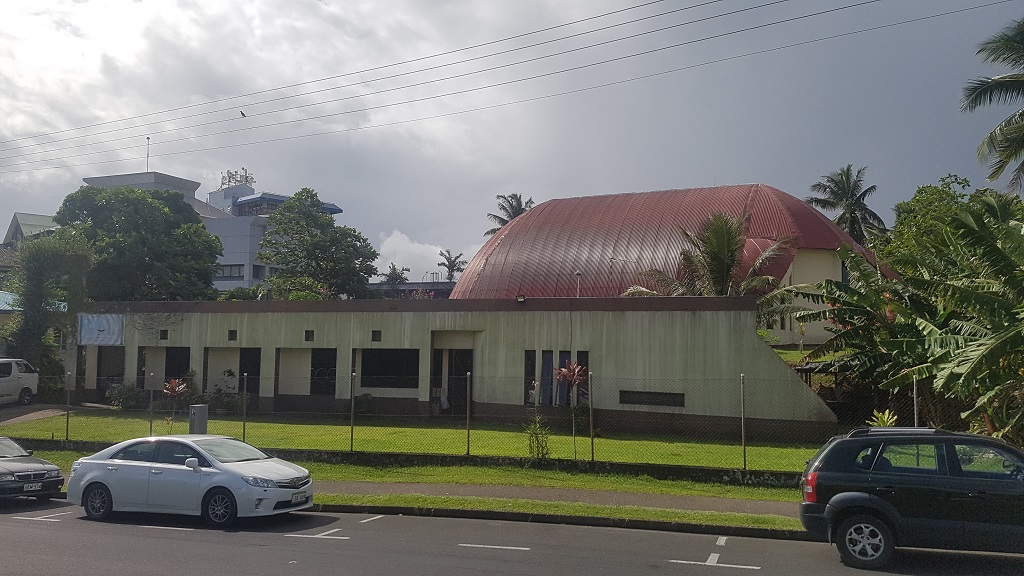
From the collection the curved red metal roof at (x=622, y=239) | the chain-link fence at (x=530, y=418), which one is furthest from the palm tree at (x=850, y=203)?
the chain-link fence at (x=530, y=418)

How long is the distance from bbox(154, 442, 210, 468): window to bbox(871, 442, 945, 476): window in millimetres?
9922

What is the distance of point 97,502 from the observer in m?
13.0

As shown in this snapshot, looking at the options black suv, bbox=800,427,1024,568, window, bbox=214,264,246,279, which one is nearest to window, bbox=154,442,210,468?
black suv, bbox=800,427,1024,568

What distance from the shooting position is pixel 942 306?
1767cm

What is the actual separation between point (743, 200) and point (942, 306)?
2405cm

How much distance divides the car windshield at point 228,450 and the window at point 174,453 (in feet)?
0.60

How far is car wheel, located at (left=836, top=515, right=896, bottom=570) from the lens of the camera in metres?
9.35

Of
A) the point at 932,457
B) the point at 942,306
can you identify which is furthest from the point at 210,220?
the point at 932,457

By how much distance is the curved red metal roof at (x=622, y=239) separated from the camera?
38688mm

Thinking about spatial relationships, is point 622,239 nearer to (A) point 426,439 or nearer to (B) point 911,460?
(A) point 426,439

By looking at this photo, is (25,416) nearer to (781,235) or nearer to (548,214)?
(548,214)

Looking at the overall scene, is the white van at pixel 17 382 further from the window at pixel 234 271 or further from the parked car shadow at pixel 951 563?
the window at pixel 234 271

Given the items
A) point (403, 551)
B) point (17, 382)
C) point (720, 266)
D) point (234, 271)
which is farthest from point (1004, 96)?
point (234, 271)

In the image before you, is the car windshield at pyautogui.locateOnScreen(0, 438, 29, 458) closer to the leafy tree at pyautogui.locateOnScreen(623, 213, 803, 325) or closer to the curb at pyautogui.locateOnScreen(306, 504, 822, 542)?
the curb at pyautogui.locateOnScreen(306, 504, 822, 542)
